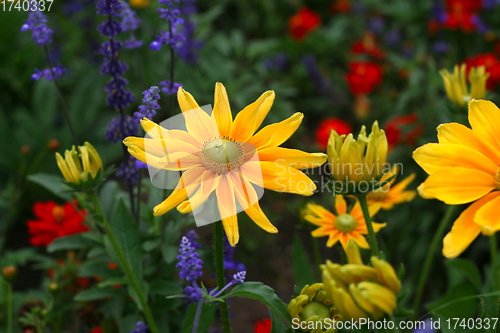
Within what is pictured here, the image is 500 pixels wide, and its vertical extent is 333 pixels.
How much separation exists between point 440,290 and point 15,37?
10.5 feet

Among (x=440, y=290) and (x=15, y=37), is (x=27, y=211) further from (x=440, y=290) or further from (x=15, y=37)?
(x=440, y=290)

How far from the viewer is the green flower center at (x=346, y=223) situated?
44.2 inches

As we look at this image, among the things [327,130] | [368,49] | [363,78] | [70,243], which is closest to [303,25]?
[368,49]

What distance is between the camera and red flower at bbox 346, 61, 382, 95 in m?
2.67

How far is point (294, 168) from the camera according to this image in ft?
2.90

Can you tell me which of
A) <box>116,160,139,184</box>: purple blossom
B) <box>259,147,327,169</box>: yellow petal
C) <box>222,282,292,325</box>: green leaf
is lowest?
<box>222,282,292,325</box>: green leaf

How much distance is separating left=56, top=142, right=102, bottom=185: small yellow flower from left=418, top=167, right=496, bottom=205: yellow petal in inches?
29.9

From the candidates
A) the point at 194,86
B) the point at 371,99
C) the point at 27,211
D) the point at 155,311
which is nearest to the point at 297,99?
the point at 371,99

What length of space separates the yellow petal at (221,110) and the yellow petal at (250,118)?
2 cm

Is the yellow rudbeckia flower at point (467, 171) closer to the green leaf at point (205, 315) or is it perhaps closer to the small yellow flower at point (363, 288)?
the small yellow flower at point (363, 288)

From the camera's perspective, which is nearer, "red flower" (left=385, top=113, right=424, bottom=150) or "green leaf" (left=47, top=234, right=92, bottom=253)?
"green leaf" (left=47, top=234, right=92, bottom=253)

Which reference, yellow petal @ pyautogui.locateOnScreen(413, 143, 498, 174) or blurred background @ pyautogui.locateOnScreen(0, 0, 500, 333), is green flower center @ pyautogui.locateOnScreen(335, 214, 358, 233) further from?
blurred background @ pyautogui.locateOnScreen(0, 0, 500, 333)

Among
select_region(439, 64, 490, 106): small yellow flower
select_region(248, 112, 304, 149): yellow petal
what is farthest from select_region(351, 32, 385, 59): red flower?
select_region(248, 112, 304, 149): yellow petal

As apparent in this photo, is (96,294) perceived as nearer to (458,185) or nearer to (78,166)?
(78,166)
